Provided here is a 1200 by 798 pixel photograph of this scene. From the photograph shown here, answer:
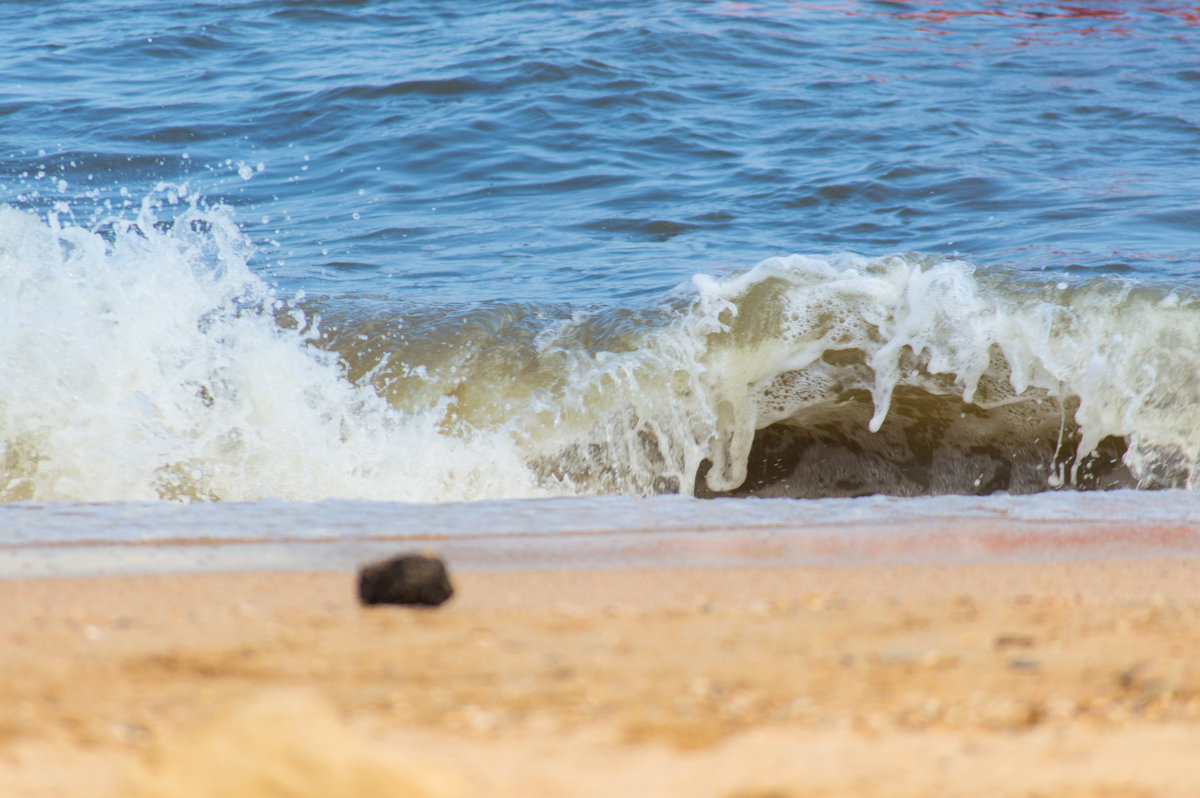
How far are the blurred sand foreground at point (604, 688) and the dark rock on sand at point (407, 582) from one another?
32 mm

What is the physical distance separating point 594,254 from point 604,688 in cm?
408

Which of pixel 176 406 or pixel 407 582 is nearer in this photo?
pixel 407 582

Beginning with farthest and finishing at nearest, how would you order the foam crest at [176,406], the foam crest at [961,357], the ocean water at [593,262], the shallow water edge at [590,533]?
1. the foam crest at [961,357]
2. the ocean water at [593,262]
3. the foam crest at [176,406]
4. the shallow water edge at [590,533]

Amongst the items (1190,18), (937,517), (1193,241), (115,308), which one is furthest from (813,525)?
(1190,18)

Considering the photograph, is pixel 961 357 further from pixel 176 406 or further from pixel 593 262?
pixel 176 406

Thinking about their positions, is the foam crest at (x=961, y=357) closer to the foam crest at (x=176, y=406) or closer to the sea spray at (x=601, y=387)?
the sea spray at (x=601, y=387)

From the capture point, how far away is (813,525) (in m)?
2.52

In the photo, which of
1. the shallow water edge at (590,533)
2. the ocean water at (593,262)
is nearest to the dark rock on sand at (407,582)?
the shallow water edge at (590,533)

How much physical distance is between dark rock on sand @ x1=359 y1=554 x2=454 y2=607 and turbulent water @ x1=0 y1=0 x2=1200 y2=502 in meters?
1.61

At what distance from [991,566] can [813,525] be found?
1.36ft

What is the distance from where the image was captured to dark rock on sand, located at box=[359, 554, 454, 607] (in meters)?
1.83

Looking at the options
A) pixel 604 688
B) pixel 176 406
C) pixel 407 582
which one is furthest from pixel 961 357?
pixel 604 688

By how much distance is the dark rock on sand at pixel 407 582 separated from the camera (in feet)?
5.99

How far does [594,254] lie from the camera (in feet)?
17.8
